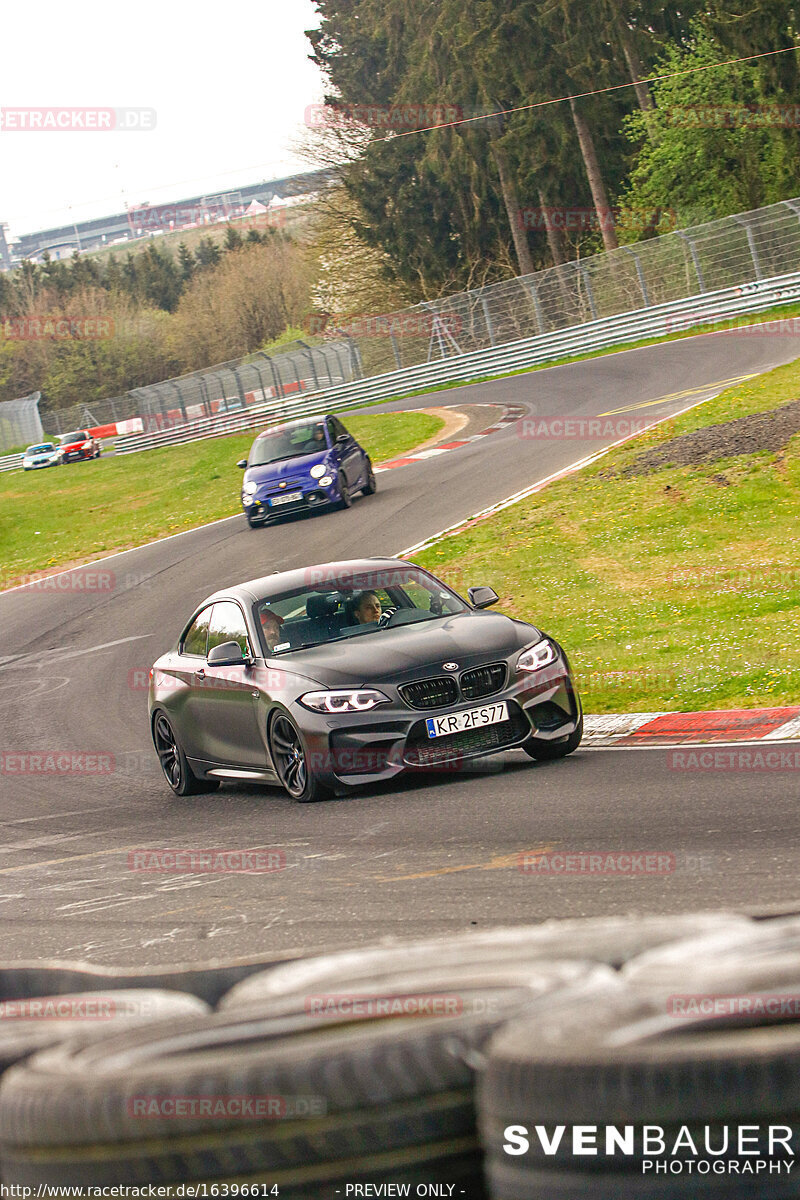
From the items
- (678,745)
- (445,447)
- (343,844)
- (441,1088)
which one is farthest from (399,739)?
(445,447)

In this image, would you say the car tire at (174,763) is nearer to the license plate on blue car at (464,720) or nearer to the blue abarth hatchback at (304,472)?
the license plate on blue car at (464,720)

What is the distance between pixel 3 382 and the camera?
119125 millimetres

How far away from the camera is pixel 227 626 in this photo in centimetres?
1049

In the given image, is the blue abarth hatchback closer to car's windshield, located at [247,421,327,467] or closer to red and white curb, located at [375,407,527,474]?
car's windshield, located at [247,421,327,467]

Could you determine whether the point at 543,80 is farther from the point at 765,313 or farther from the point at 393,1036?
the point at 393,1036

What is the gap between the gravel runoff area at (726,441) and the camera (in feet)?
67.5

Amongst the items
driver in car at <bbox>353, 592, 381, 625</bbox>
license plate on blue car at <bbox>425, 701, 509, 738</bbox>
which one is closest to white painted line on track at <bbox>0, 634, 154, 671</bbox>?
driver in car at <bbox>353, 592, 381, 625</bbox>

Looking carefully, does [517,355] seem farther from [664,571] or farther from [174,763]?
[174,763]

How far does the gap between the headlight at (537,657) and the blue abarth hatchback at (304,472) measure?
16601 millimetres

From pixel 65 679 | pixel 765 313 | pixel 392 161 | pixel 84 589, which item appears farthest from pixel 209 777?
pixel 392 161

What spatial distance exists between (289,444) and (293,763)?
58.7ft

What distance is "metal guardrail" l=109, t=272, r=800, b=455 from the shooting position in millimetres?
40000

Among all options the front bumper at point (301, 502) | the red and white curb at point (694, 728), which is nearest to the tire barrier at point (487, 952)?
the red and white curb at point (694, 728)

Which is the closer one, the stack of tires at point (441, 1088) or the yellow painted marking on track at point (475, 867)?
the stack of tires at point (441, 1088)
